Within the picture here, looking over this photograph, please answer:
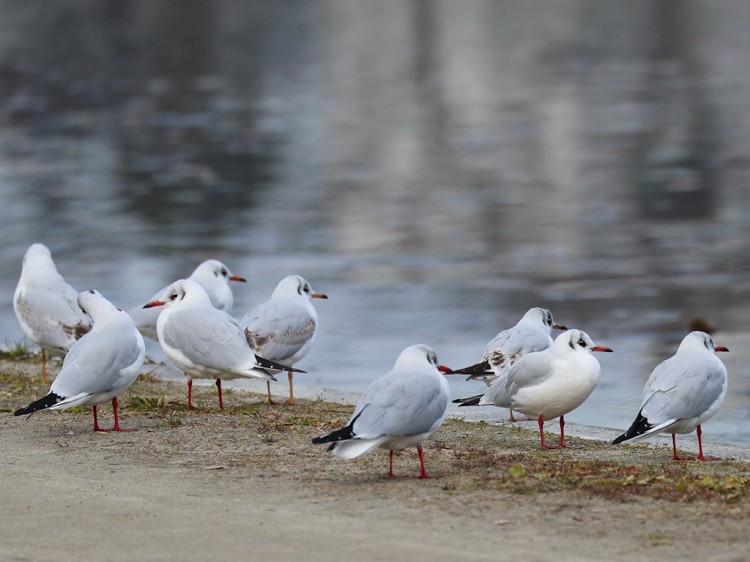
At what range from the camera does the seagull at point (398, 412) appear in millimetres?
7027

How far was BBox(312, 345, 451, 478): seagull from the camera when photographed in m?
7.03

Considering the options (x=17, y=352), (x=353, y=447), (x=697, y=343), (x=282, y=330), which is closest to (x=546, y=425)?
(x=697, y=343)

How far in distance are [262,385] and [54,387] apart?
3138mm

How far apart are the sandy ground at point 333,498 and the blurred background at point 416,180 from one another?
8.44 ft

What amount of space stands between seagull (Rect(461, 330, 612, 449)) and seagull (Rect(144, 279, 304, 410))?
1.49 m

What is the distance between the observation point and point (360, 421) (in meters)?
7.05

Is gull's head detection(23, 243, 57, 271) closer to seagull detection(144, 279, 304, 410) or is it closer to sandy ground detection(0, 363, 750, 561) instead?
seagull detection(144, 279, 304, 410)

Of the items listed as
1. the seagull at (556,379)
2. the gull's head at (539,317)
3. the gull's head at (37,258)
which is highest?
the gull's head at (37,258)

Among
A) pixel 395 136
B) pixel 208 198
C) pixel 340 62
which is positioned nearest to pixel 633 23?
pixel 340 62

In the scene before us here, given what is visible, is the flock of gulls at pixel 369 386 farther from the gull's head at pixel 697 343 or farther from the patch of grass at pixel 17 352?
the patch of grass at pixel 17 352

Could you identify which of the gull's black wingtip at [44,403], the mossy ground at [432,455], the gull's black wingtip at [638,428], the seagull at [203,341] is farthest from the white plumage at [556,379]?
the gull's black wingtip at [44,403]

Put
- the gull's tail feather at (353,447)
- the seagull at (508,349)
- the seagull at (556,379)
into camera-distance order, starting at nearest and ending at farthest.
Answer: the gull's tail feather at (353,447) → the seagull at (556,379) → the seagull at (508,349)

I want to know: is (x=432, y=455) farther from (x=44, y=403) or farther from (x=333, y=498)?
(x=44, y=403)

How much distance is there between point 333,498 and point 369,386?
0.80m
